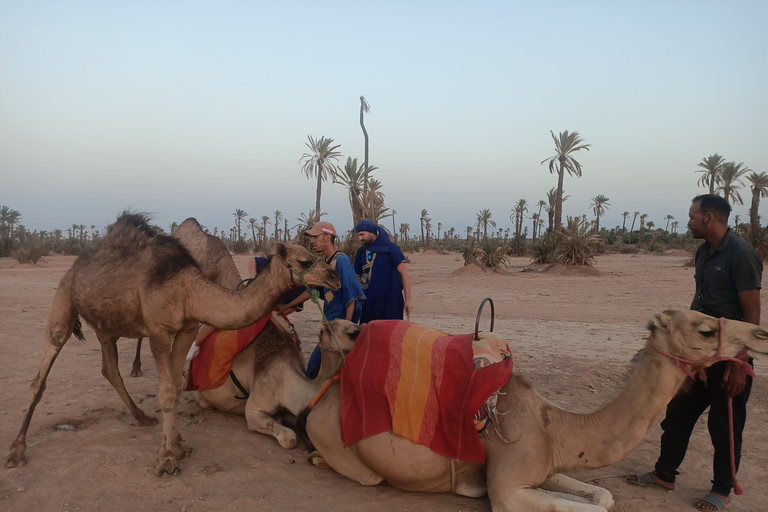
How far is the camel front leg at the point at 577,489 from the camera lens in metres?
3.23

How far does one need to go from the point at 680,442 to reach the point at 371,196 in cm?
2142

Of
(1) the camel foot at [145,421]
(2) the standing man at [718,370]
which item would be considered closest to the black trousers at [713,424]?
(2) the standing man at [718,370]

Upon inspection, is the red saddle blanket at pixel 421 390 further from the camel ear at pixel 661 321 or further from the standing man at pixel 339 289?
the standing man at pixel 339 289

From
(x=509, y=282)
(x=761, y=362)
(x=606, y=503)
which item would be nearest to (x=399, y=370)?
(x=606, y=503)

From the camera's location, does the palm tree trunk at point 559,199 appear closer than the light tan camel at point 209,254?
No

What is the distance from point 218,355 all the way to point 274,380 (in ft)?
2.03

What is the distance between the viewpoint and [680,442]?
390 cm

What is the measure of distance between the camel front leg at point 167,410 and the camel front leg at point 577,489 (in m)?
2.70

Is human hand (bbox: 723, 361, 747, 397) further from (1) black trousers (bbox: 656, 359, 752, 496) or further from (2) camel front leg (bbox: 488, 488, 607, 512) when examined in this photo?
(2) camel front leg (bbox: 488, 488, 607, 512)

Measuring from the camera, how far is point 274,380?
4.72 m

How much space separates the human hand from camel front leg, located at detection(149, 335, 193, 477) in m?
3.91

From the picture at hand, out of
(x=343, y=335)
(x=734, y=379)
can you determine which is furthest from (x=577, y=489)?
(x=343, y=335)

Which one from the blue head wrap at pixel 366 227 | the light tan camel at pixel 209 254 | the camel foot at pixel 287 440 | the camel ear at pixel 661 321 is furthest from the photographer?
the blue head wrap at pixel 366 227

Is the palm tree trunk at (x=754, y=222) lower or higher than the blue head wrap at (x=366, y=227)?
higher
